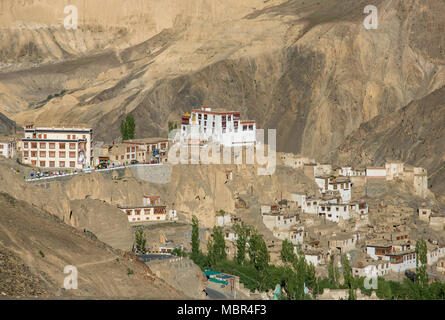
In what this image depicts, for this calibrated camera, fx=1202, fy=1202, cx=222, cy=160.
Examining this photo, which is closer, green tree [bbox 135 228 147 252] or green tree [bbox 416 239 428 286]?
green tree [bbox 416 239 428 286]

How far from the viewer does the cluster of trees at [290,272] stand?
236 ft

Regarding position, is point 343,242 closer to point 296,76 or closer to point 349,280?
point 349,280

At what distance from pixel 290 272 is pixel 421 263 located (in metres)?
14.1

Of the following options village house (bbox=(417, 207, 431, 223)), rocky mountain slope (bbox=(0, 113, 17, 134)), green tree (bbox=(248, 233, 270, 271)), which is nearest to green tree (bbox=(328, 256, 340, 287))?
green tree (bbox=(248, 233, 270, 271))

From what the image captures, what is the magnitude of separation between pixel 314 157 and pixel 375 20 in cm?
2500

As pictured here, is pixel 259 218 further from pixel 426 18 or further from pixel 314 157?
pixel 426 18

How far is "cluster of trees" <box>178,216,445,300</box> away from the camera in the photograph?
71938 millimetres

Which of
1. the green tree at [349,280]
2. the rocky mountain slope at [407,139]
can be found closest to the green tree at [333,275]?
the green tree at [349,280]

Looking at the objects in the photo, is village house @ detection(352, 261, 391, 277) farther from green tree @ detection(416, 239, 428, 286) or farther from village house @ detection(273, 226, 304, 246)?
village house @ detection(273, 226, 304, 246)

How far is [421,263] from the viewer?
8269 centimetres

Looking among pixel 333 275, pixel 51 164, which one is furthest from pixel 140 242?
pixel 51 164

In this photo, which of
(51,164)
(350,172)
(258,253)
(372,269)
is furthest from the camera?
(350,172)

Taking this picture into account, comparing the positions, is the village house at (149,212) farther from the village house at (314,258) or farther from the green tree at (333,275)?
the green tree at (333,275)
